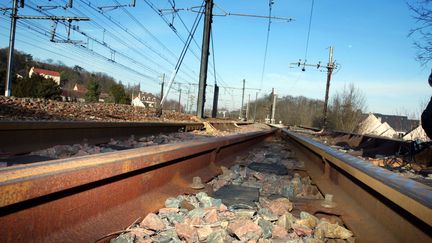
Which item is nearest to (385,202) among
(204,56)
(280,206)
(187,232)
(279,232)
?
(279,232)

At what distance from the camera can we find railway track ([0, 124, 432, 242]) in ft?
4.56

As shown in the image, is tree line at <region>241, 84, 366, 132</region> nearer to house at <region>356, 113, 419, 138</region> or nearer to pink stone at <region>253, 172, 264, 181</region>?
house at <region>356, 113, 419, 138</region>

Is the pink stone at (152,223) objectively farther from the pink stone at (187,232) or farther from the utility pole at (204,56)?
the utility pole at (204,56)

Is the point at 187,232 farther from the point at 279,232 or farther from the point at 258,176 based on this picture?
the point at 258,176

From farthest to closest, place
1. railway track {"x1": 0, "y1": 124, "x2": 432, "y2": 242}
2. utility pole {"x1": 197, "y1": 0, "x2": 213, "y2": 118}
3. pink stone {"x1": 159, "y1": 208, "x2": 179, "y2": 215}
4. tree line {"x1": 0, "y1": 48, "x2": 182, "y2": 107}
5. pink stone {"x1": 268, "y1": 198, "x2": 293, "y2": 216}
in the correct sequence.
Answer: tree line {"x1": 0, "y1": 48, "x2": 182, "y2": 107} < utility pole {"x1": 197, "y1": 0, "x2": 213, "y2": 118} < pink stone {"x1": 268, "y1": 198, "x2": 293, "y2": 216} < pink stone {"x1": 159, "y1": 208, "x2": 179, "y2": 215} < railway track {"x1": 0, "y1": 124, "x2": 432, "y2": 242}

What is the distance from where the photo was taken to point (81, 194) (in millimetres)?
1752

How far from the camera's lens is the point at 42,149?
181 inches

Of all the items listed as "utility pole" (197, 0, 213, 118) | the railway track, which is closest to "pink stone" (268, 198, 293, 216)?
the railway track

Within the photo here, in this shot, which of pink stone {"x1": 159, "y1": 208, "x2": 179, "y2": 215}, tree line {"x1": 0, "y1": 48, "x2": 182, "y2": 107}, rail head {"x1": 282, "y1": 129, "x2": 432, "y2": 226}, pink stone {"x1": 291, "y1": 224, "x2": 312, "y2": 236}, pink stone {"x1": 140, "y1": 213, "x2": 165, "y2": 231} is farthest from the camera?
tree line {"x1": 0, "y1": 48, "x2": 182, "y2": 107}

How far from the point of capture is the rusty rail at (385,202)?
164 centimetres

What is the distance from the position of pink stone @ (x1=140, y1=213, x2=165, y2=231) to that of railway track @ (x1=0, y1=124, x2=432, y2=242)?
0.09m

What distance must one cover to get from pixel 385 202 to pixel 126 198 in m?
1.53

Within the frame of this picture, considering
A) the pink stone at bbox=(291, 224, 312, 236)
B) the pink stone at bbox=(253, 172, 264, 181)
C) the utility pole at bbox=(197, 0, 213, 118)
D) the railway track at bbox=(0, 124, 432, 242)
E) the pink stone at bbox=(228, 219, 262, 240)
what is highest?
the utility pole at bbox=(197, 0, 213, 118)

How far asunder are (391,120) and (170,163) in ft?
306
